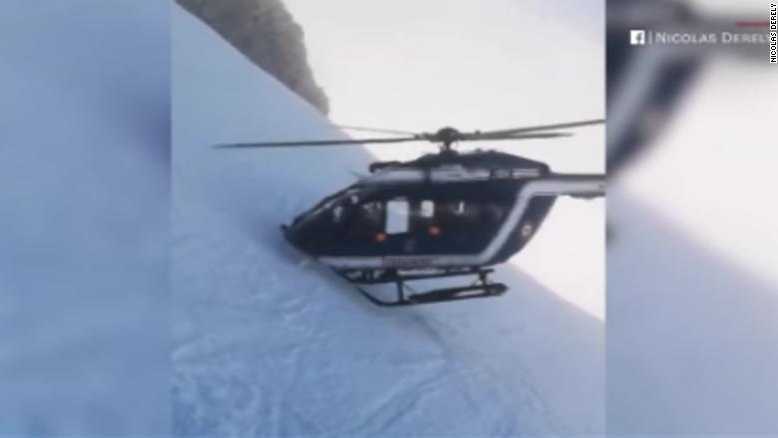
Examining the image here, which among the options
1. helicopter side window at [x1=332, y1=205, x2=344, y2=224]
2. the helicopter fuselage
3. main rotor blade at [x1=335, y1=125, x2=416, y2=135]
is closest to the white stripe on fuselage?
the helicopter fuselage

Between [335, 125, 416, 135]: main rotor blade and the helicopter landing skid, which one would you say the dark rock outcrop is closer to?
[335, 125, 416, 135]: main rotor blade

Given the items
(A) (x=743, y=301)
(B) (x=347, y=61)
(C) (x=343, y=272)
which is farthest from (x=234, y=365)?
(A) (x=743, y=301)

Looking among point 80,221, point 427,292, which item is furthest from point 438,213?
point 80,221

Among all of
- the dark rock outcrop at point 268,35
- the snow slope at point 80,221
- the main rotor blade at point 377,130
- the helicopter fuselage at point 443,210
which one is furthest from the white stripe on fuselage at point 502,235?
the snow slope at point 80,221

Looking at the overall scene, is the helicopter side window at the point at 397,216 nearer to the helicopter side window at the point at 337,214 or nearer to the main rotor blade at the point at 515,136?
the helicopter side window at the point at 337,214

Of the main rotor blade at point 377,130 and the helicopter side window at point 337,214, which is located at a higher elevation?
the main rotor blade at point 377,130

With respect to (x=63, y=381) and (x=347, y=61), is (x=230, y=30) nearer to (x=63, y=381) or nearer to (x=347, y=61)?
(x=347, y=61)

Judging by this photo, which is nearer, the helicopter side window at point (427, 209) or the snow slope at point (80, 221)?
the helicopter side window at point (427, 209)
